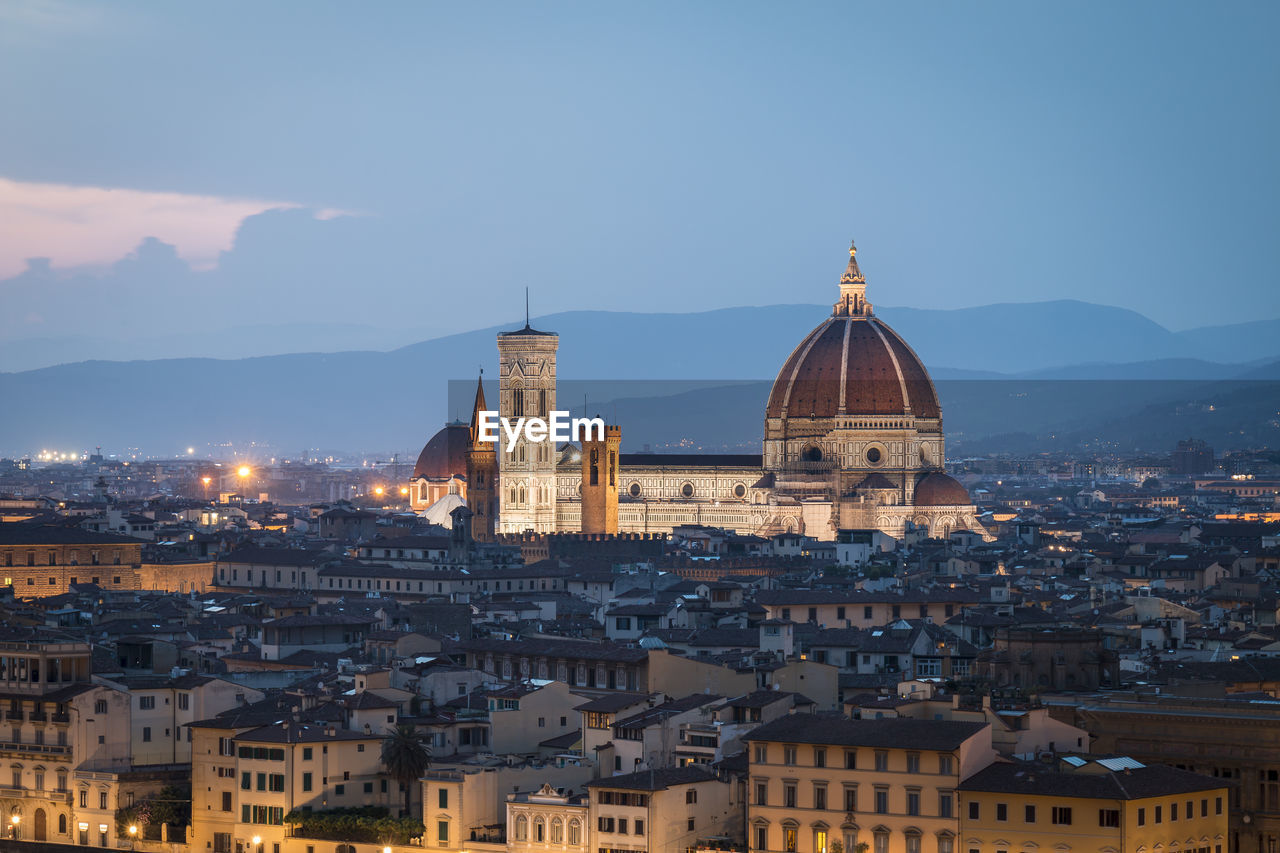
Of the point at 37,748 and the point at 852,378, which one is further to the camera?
the point at 852,378

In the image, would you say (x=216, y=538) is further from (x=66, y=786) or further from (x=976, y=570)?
(x=66, y=786)

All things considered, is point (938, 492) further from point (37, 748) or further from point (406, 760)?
point (406, 760)

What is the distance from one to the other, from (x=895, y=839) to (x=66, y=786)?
64.8 ft

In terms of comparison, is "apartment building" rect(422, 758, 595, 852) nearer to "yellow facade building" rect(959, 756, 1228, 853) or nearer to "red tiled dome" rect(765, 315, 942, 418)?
"yellow facade building" rect(959, 756, 1228, 853)

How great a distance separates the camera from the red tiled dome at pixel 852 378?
175m

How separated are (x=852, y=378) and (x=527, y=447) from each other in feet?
66.8

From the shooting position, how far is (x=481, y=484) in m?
158

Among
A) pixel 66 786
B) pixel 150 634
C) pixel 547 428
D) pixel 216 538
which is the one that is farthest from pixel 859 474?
pixel 66 786

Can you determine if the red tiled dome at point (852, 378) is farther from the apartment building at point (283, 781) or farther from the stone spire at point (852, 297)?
the apartment building at point (283, 781)

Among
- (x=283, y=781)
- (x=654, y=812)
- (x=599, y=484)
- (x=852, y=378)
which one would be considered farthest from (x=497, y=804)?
(x=852, y=378)

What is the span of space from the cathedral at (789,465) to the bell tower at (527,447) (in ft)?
0.20

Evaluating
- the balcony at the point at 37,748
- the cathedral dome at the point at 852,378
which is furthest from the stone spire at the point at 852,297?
the balcony at the point at 37,748

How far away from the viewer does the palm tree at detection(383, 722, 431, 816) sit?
5466 cm
